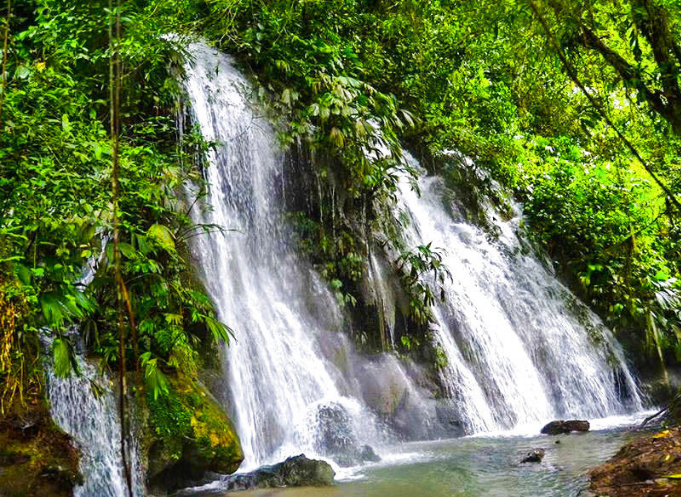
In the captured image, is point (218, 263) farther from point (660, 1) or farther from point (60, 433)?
point (660, 1)

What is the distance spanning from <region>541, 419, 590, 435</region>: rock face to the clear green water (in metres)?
0.17

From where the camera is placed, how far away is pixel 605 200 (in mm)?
12648

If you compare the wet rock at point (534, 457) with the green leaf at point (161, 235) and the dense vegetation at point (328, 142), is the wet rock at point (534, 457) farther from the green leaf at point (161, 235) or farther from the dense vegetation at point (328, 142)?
the green leaf at point (161, 235)

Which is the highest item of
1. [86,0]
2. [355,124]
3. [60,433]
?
[86,0]

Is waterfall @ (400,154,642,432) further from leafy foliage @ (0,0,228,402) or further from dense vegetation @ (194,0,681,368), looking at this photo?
leafy foliage @ (0,0,228,402)

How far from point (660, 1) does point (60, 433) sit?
5363 mm

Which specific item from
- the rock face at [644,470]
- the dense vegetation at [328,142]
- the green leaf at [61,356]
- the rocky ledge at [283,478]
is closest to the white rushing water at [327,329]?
the dense vegetation at [328,142]

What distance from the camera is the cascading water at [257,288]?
22.0ft

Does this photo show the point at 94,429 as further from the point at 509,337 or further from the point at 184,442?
the point at 509,337

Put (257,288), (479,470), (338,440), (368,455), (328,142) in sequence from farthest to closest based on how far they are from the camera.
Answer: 1. (328,142)
2. (257,288)
3. (338,440)
4. (368,455)
5. (479,470)

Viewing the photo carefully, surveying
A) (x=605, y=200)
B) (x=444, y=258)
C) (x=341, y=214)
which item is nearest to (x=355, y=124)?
(x=341, y=214)

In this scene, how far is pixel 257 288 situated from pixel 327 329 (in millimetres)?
1071

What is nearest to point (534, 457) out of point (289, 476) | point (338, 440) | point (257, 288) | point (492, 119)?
point (338, 440)

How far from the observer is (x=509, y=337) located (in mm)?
9734
